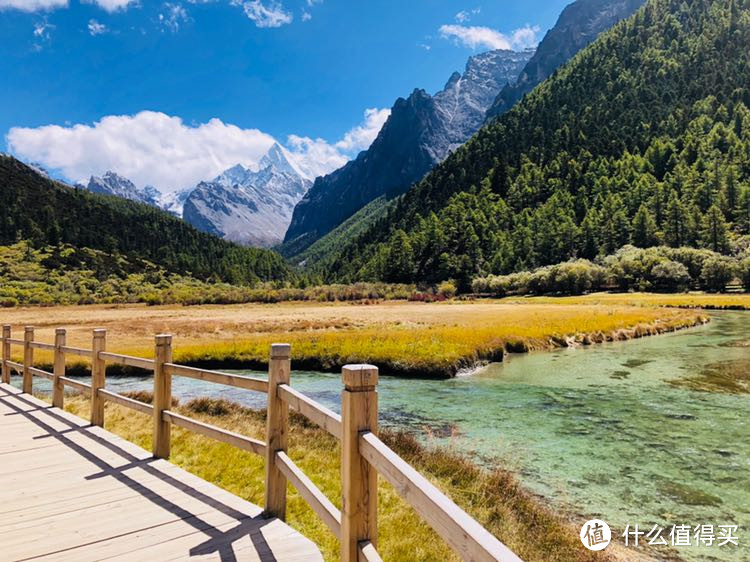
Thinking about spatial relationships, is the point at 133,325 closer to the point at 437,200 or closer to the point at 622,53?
the point at 437,200

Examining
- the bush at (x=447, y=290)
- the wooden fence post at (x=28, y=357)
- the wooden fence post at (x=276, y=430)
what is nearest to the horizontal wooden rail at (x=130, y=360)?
the wooden fence post at (x=276, y=430)

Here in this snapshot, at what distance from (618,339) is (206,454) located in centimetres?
3682

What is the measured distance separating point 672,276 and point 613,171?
263 feet

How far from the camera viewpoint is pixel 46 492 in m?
6.91

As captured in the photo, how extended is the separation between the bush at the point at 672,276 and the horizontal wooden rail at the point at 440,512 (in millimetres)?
102405

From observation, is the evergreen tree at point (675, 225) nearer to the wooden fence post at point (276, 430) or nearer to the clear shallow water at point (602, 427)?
the clear shallow water at point (602, 427)

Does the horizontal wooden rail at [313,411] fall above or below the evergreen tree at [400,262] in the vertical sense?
below

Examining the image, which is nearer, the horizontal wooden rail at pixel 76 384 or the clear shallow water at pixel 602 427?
the clear shallow water at pixel 602 427

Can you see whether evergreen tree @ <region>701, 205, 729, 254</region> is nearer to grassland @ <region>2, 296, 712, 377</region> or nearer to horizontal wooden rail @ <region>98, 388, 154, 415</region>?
grassland @ <region>2, 296, 712, 377</region>

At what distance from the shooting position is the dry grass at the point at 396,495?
24.4ft

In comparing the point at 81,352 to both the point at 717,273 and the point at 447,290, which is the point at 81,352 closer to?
the point at 717,273

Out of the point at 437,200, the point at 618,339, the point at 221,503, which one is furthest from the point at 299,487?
the point at 437,200

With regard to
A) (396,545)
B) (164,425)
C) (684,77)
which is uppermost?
(684,77)

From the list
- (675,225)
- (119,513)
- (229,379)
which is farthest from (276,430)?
(675,225)
